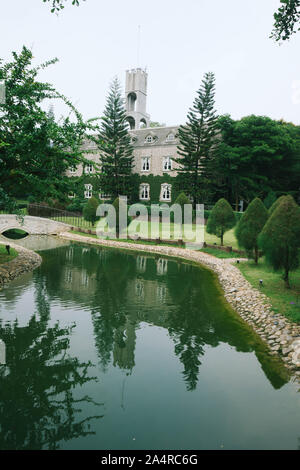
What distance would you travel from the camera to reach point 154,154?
123 feet

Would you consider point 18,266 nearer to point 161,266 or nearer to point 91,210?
point 161,266

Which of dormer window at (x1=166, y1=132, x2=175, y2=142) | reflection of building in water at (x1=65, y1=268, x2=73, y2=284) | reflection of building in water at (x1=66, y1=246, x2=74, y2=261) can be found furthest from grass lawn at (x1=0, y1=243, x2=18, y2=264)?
dormer window at (x1=166, y1=132, x2=175, y2=142)

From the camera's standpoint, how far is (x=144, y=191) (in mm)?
38406

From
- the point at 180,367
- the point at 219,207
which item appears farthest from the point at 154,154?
the point at 180,367

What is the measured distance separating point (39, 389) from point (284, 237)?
8.85 m

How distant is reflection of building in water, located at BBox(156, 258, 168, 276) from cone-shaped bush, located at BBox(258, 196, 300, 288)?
5.65m

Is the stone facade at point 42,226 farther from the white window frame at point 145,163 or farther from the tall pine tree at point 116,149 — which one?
the white window frame at point 145,163

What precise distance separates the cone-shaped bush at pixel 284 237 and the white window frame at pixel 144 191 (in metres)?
27.9

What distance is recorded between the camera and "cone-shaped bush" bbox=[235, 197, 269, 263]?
47.4 ft

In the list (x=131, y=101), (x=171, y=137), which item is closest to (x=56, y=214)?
(x=171, y=137)

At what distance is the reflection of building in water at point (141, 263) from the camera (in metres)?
15.7

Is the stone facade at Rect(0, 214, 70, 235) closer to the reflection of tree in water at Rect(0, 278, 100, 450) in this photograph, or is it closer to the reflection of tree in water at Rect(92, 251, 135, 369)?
the reflection of tree in water at Rect(92, 251, 135, 369)

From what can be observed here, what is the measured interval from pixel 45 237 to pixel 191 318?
20.8 metres

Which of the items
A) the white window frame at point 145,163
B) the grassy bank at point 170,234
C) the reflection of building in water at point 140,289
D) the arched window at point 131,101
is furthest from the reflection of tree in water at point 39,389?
the arched window at point 131,101
